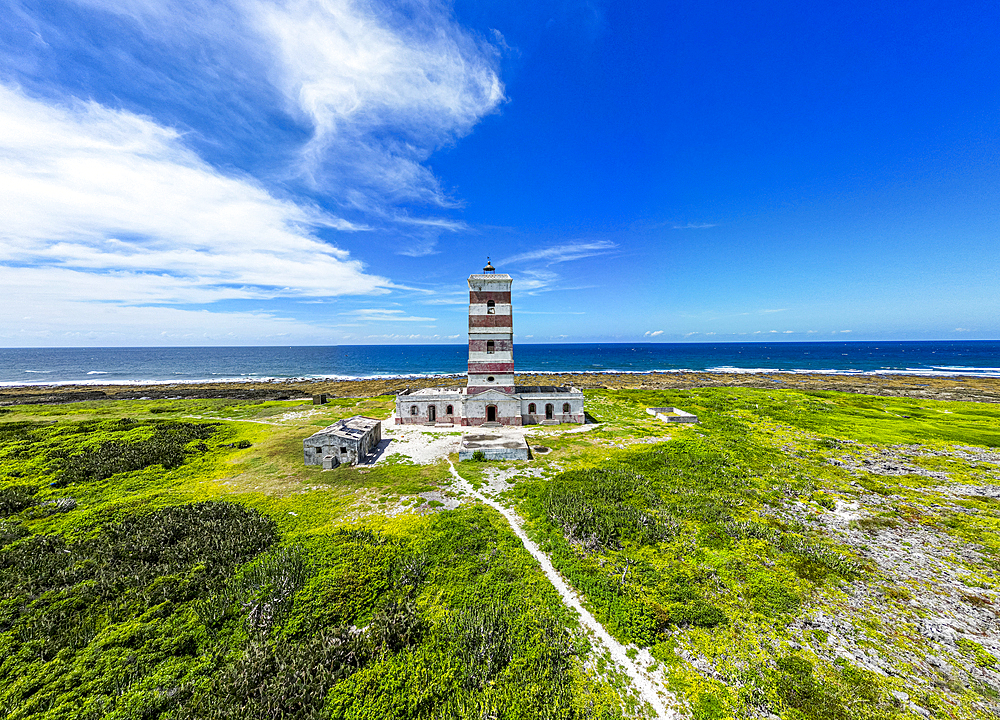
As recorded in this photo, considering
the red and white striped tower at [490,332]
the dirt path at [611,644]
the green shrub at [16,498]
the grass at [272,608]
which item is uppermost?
the red and white striped tower at [490,332]

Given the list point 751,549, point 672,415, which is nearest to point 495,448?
point 751,549

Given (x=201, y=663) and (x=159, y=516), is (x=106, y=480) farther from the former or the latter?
(x=201, y=663)

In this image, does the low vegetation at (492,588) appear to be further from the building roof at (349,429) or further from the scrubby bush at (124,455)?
the building roof at (349,429)

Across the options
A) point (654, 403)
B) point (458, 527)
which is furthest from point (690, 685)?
point (654, 403)

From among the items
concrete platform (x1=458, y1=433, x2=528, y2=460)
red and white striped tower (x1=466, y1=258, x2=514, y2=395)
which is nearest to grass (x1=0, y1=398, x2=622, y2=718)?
concrete platform (x1=458, y1=433, x2=528, y2=460)

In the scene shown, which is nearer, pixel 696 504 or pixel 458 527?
pixel 458 527

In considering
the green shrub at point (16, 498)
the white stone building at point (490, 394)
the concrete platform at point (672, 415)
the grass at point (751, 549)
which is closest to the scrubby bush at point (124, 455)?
the green shrub at point (16, 498)
